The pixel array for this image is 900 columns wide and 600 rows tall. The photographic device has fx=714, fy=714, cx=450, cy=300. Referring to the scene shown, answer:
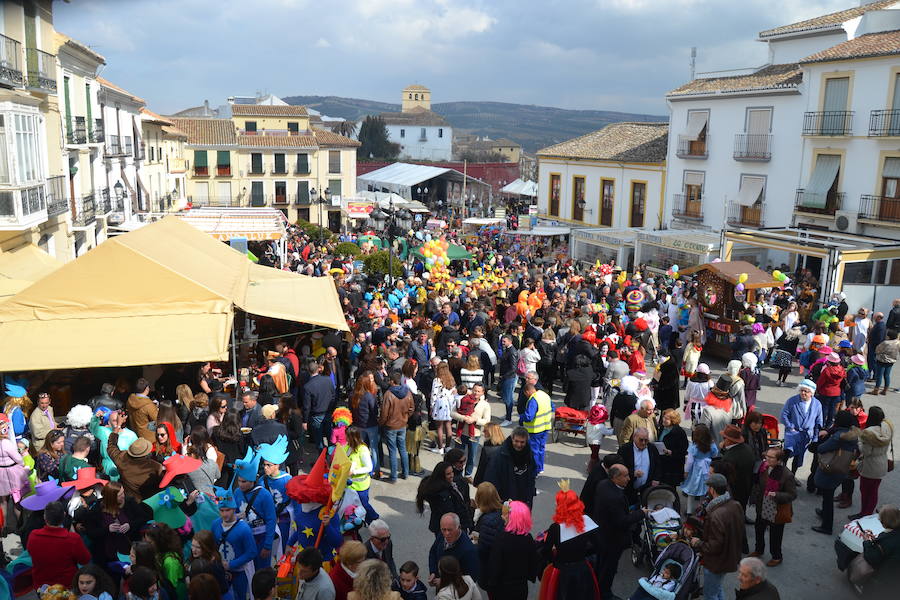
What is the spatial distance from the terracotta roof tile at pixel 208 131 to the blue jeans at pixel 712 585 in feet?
143

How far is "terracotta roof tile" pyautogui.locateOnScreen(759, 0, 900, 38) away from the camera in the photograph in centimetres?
2178

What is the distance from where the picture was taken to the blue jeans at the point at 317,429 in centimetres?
859

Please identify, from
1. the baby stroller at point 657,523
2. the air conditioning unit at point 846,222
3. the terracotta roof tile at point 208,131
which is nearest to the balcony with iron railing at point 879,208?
the air conditioning unit at point 846,222

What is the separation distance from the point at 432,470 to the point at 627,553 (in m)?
2.27

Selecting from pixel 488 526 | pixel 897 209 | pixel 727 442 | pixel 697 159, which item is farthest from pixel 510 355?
pixel 697 159

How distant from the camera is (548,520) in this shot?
24.0 feet

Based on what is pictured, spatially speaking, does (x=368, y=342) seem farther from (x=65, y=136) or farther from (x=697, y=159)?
(x=697, y=159)

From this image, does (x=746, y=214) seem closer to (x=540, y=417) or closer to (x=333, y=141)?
(x=540, y=417)

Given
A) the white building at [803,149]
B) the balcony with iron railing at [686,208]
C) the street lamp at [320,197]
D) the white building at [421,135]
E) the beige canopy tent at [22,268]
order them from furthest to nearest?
the white building at [421,135] < the street lamp at [320,197] < the balcony with iron railing at [686,208] < the white building at [803,149] < the beige canopy tent at [22,268]

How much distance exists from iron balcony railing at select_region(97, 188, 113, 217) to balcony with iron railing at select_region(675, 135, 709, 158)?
19582 millimetres

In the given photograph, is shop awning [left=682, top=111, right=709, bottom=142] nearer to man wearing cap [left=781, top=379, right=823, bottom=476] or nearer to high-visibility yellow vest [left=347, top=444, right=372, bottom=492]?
man wearing cap [left=781, top=379, right=823, bottom=476]

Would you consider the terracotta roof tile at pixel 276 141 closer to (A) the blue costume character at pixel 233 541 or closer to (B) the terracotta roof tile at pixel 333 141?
(B) the terracotta roof tile at pixel 333 141

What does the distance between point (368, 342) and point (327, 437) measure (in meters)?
2.13

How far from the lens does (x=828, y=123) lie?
66.4ft
